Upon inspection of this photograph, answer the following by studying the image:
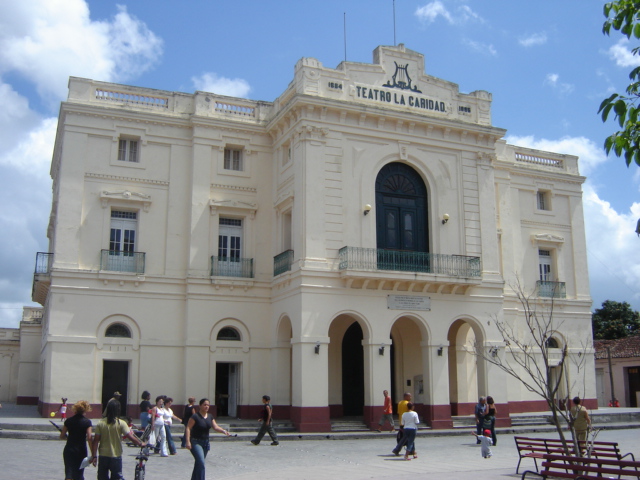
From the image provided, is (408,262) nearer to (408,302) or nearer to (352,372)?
(408,302)

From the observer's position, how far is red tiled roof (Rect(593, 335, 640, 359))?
131ft

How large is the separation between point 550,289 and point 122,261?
701 inches

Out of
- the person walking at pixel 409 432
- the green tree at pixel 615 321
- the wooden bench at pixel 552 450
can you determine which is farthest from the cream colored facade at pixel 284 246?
the green tree at pixel 615 321

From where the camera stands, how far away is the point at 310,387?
22.4 m

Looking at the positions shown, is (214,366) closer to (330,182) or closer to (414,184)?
(330,182)

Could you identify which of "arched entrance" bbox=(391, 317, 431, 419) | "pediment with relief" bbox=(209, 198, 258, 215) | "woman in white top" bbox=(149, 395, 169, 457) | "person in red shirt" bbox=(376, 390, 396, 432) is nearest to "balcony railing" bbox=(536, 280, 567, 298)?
"arched entrance" bbox=(391, 317, 431, 419)

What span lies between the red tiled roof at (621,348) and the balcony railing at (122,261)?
28728mm

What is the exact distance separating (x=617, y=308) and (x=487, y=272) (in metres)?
33.8

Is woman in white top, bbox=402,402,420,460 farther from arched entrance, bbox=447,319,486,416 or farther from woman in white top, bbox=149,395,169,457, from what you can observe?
arched entrance, bbox=447,319,486,416

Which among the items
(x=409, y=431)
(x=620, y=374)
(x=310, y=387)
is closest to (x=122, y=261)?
(x=310, y=387)

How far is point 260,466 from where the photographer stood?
50.2 feet

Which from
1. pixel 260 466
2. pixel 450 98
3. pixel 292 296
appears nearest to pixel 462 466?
pixel 260 466

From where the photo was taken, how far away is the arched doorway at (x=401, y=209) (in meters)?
24.9

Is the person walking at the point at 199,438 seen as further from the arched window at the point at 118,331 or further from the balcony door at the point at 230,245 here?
the balcony door at the point at 230,245
